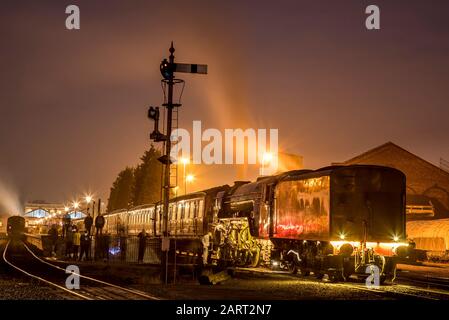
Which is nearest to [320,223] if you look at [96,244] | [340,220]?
[340,220]

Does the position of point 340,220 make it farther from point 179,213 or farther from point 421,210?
point 421,210

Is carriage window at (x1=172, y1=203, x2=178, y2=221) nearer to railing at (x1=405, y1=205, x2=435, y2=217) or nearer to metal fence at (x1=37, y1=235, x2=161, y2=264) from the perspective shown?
metal fence at (x1=37, y1=235, x2=161, y2=264)

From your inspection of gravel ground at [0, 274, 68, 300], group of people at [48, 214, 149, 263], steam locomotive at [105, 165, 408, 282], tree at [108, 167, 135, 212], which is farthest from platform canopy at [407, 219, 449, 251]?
tree at [108, 167, 135, 212]

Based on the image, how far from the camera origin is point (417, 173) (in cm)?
5416

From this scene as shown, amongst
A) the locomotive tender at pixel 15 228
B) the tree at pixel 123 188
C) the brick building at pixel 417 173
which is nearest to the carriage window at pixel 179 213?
the brick building at pixel 417 173

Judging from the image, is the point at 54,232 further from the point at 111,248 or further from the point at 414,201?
the point at 414,201

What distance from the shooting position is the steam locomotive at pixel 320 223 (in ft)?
61.5

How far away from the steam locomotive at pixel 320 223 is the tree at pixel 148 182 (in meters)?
68.3

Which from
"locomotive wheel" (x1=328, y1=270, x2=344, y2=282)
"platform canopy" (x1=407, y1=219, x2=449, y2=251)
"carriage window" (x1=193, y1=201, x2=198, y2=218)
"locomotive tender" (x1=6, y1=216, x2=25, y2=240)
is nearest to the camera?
"locomotive wheel" (x1=328, y1=270, x2=344, y2=282)

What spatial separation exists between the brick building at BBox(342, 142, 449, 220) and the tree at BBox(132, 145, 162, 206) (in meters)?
46.4

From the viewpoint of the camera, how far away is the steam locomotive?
1875 centimetres

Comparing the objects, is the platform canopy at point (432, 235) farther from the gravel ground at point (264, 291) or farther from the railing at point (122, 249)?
the gravel ground at point (264, 291)

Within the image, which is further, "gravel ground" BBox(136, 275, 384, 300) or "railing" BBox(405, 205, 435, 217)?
"railing" BBox(405, 205, 435, 217)
